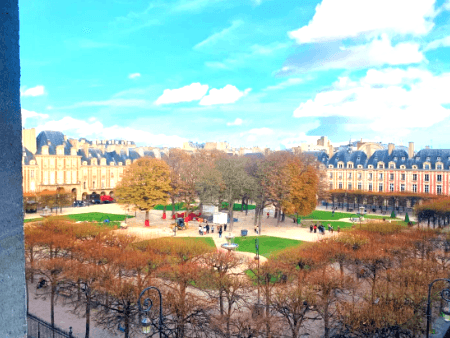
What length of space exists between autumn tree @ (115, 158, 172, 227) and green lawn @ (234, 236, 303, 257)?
12231 millimetres

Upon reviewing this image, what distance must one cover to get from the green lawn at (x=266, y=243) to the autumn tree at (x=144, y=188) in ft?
40.1

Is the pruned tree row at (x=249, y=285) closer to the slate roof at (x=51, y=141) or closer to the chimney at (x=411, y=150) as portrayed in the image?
the slate roof at (x=51, y=141)

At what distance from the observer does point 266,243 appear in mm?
35125

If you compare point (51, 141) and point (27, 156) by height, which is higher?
point (51, 141)

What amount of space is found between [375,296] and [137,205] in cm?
3209

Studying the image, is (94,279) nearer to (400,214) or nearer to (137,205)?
(137,205)

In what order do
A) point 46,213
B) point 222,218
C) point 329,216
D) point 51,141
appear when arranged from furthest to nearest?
point 51,141
point 329,216
point 46,213
point 222,218

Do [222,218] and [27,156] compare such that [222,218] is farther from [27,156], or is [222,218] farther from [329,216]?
[27,156]

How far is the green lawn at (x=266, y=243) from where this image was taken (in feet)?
106

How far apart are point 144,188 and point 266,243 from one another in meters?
16.9

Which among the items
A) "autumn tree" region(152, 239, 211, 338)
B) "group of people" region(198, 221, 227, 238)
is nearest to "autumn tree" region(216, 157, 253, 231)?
"group of people" region(198, 221, 227, 238)

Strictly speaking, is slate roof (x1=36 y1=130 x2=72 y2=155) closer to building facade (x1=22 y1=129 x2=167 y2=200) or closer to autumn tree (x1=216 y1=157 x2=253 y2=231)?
building facade (x1=22 y1=129 x2=167 y2=200)

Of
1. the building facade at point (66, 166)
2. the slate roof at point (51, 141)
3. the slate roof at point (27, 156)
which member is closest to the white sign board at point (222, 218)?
the building facade at point (66, 166)

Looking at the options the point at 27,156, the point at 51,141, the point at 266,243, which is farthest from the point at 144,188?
the point at 51,141
